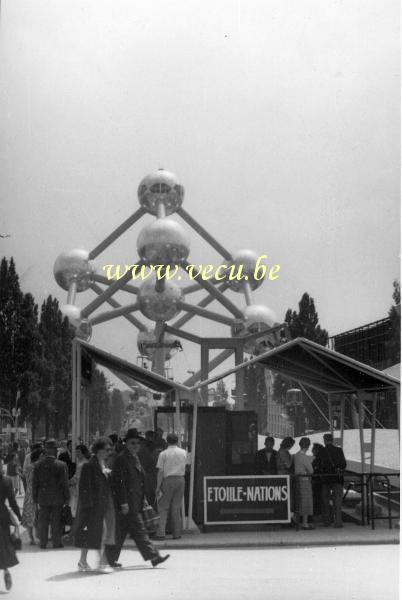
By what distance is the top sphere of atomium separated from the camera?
17.3 meters

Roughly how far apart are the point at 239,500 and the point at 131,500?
127 inches

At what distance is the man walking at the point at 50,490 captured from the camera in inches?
410

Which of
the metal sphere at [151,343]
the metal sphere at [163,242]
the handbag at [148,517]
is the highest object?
the metal sphere at [163,242]

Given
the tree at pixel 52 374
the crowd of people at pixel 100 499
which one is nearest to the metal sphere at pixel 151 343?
the crowd of people at pixel 100 499

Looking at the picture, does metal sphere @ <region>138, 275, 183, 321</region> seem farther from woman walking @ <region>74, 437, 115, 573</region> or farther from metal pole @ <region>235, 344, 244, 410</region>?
woman walking @ <region>74, 437, 115, 573</region>

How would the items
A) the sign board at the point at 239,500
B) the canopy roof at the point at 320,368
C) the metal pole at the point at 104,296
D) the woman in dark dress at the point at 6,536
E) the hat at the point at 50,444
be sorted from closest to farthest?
the woman in dark dress at the point at 6,536 < the hat at the point at 50,444 < the canopy roof at the point at 320,368 < the sign board at the point at 239,500 < the metal pole at the point at 104,296

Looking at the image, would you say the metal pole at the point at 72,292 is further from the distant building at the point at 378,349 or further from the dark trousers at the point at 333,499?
the distant building at the point at 378,349

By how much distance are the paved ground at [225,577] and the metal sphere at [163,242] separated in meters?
5.56

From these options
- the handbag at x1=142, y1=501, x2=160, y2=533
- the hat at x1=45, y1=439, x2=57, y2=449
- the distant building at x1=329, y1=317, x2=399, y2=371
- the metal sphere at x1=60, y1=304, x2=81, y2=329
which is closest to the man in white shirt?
the hat at x1=45, y1=439, x2=57, y2=449

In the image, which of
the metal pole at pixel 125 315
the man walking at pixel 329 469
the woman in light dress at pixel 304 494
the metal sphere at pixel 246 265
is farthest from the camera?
the metal sphere at pixel 246 265

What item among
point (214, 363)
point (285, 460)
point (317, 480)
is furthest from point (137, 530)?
point (214, 363)

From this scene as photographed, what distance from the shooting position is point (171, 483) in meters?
11.0

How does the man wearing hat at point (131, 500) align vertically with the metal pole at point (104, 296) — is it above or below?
below

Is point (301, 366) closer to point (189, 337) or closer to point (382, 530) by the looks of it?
point (382, 530)
